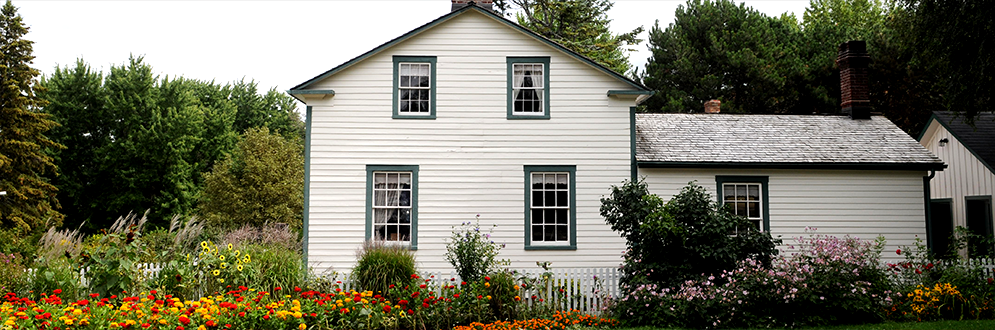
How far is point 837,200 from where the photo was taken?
48.9 feet

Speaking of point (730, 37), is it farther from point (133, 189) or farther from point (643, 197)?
Result: point (133, 189)

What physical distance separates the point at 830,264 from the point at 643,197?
2.97 metres

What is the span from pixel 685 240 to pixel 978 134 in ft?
39.2

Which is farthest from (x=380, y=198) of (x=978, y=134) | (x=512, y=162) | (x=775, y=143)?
(x=978, y=134)

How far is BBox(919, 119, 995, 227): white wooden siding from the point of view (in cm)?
1705

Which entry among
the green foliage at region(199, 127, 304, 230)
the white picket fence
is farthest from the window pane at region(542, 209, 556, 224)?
the green foliage at region(199, 127, 304, 230)

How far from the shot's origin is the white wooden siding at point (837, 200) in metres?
14.8

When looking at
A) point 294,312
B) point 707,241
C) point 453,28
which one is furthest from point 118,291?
point 707,241

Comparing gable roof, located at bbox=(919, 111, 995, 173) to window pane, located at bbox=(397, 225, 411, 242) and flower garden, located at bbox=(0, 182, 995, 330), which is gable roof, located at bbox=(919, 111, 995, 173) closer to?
flower garden, located at bbox=(0, 182, 995, 330)

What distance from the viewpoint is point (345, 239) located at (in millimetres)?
14219

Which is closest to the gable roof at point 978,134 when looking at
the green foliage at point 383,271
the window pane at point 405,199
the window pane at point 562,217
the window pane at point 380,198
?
the window pane at point 562,217

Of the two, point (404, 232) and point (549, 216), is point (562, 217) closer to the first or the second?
point (549, 216)

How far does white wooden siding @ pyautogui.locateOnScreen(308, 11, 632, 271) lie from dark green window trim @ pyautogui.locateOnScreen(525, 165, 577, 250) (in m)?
A: 0.09

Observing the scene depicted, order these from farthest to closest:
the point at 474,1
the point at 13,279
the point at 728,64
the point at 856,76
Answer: the point at 728,64 < the point at 856,76 < the point at 474,1 < the point at 13,279
